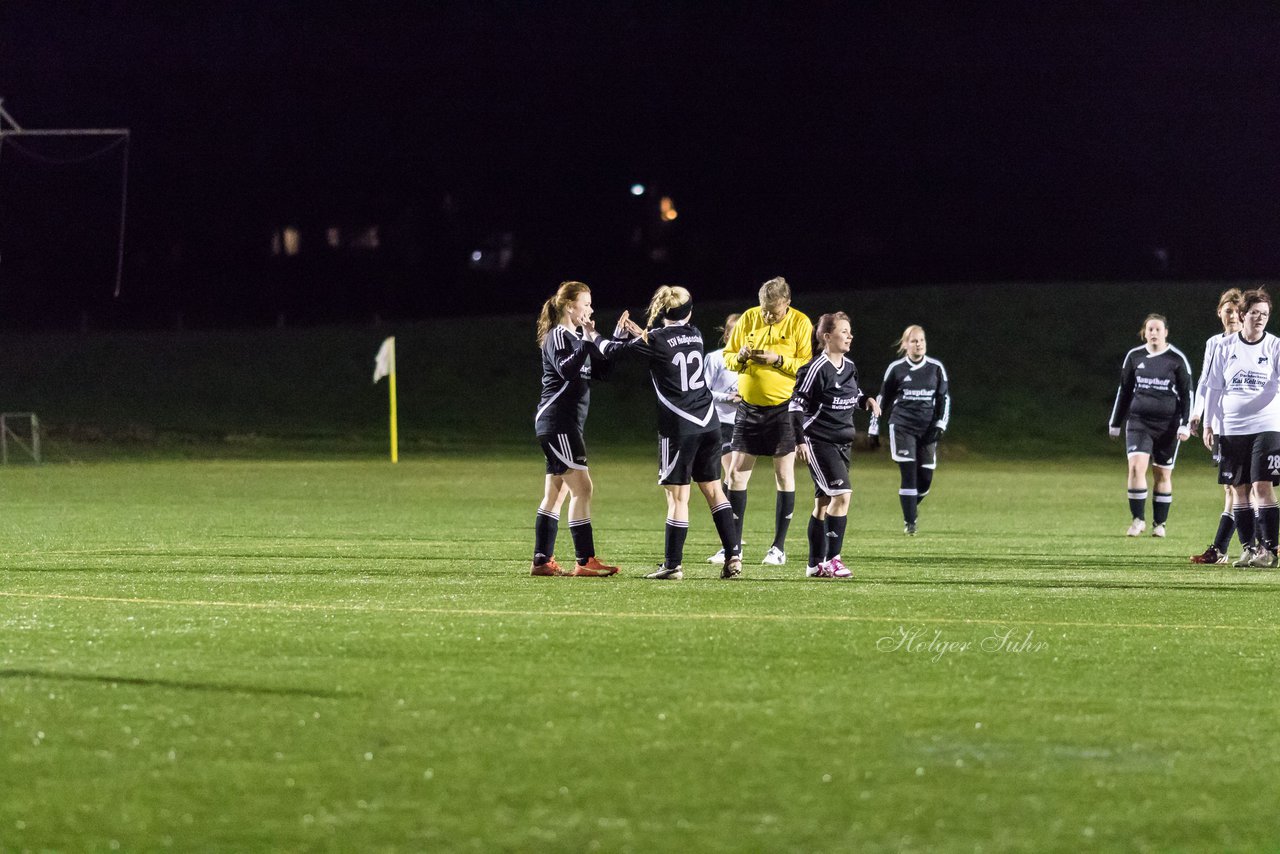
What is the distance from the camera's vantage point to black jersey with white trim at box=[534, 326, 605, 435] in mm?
11562

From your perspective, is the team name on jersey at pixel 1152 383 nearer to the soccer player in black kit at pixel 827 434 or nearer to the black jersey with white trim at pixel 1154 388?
the black jersey with white trim at pixel 1154 388

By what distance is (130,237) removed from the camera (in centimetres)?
7675

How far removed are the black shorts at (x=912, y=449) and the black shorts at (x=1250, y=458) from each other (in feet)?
16.9

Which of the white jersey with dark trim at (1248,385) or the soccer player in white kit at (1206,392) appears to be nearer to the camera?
the white jersey with dark trim at (1248,385)

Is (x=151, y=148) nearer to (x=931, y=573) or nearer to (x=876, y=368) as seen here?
(x=876, y=368)

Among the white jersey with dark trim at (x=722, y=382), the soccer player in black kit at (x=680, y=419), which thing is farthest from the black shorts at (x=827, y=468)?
the white jersey with dark trim at (x=722, y=382)

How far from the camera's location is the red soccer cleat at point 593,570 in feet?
39.7

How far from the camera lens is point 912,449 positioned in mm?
18547

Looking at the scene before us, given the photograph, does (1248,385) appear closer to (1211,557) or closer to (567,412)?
(1211,557)

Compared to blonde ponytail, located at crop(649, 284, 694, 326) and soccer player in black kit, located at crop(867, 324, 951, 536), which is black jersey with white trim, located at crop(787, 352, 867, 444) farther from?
soccer player in black kit, located at crop(867, 324, 951, 536)

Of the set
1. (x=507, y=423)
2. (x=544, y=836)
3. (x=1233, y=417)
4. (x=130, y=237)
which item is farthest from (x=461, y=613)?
(x=130, y=237)

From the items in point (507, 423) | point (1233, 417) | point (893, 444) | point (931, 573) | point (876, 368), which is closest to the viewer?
point (931, 573)

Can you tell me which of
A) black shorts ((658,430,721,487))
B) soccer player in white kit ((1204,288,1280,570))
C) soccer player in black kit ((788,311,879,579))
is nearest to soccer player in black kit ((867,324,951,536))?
soccer player in white kit ((1204,288,1280,570))

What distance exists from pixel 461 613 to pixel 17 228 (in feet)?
234
